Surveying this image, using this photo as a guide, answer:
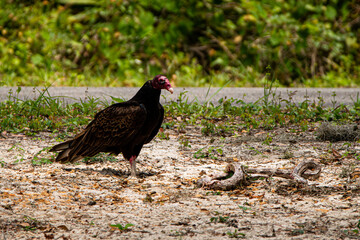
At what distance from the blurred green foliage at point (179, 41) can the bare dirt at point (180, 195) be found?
5.56m

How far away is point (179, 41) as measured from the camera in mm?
12258

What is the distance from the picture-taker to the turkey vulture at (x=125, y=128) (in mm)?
4676

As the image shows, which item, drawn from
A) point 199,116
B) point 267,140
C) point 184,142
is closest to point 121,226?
point 184,142

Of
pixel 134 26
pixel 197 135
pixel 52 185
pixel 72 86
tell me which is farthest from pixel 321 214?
pixel 134 26

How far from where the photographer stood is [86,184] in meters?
4.48

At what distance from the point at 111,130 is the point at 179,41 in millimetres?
7763

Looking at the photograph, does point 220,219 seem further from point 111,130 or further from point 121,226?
point 111,130

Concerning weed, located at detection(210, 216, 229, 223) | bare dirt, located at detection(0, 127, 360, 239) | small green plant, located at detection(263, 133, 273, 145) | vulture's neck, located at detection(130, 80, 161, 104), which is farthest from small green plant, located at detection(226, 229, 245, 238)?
small green plant, located at detection(263, 133, 273, 145)

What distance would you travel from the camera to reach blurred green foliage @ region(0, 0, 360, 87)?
37.3 ft

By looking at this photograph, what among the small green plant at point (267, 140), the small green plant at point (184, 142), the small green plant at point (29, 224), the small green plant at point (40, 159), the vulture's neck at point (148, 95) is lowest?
the small green plant at point (29, 224)

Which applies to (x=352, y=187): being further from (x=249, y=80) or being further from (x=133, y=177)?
(x=249, y=80)

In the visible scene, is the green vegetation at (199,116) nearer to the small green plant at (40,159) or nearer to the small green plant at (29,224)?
the small green plant at (40,159)

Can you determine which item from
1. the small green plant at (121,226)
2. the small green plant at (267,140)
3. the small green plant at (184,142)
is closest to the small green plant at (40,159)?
Answer: the small green plant at (184,142)

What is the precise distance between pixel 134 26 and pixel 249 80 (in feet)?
9.36
